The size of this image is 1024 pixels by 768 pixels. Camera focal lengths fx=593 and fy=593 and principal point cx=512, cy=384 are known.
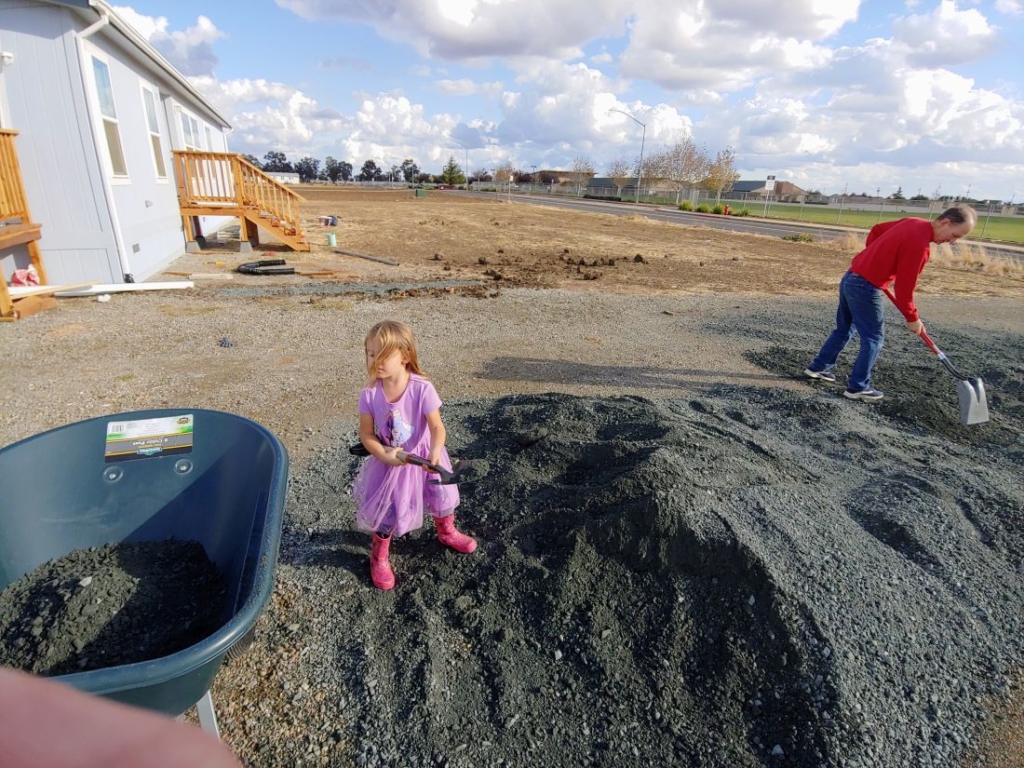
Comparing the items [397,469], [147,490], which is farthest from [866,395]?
[147,490]

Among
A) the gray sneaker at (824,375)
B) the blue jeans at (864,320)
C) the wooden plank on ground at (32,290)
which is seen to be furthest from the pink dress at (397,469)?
the wooden plank on ground at (32,290)

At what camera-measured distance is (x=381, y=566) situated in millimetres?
2717

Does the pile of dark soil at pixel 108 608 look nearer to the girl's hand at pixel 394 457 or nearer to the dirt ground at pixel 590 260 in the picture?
the girl's hand at pixel 394 457

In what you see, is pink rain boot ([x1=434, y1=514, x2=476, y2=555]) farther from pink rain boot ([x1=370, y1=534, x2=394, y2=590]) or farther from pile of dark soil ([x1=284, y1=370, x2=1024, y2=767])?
pink rain boot ([x1=370, y1=534, x2=394, y2=590])

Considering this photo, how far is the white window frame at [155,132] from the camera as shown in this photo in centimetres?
1055

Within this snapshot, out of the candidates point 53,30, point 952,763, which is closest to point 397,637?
point 952,763

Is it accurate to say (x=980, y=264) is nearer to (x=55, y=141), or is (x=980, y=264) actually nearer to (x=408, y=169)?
(x=55, y=141)

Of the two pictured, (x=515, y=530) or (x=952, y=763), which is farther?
(x=515, y=530)

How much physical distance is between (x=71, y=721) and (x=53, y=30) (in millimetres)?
9953

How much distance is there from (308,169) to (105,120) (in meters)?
116

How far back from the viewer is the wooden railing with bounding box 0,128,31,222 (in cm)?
710

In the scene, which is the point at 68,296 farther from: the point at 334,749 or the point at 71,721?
the point at 71,721

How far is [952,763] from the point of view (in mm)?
2006

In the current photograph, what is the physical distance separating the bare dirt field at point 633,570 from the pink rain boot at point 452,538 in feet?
0.18
